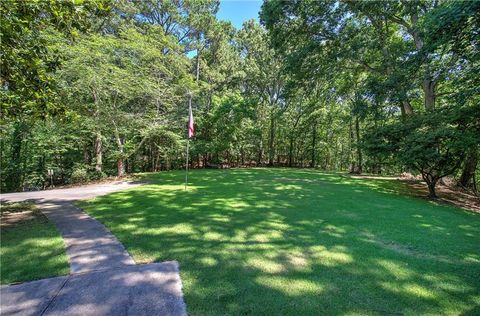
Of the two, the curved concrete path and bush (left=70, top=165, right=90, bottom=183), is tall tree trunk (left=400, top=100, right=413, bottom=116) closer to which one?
the curved concrete path

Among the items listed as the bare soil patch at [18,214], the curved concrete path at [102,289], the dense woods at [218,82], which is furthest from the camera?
the bare soil patch at [18,214]

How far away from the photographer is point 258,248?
356 centimetres

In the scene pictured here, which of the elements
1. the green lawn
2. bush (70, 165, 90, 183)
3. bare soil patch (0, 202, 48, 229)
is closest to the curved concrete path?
the green lawn

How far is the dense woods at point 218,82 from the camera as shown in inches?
156

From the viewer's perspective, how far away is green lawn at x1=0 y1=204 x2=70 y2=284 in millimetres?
2875

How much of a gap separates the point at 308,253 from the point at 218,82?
2042 cm

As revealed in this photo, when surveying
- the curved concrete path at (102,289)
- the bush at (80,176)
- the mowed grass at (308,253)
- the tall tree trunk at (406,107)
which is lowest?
the curved concrete path at (102,289)

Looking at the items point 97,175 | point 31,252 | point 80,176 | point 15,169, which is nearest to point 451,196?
point 31,252

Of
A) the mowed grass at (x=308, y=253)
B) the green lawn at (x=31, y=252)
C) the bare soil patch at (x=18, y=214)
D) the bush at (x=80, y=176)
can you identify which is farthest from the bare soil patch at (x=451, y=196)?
the bush at (x=80, y=176)

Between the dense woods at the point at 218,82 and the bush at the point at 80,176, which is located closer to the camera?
the dense woods at the point at 218,82

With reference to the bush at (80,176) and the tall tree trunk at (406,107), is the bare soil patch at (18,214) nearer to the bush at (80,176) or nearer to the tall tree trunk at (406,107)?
the bush at (80,176)

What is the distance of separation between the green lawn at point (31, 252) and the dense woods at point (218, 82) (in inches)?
78.3

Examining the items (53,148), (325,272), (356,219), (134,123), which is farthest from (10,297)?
(53,148)

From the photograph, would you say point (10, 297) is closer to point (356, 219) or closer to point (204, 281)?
point (204, 281)
